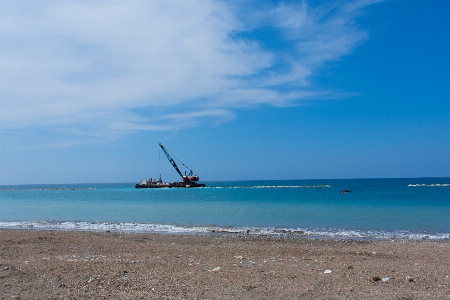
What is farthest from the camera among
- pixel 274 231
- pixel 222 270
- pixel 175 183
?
pixel 175 183

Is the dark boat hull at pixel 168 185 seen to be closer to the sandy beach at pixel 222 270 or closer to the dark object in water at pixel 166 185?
the dark object in water at pixel 166 185

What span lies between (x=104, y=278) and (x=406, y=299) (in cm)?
615

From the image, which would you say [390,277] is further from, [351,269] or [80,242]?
[80,242]

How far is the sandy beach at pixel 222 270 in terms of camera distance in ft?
22.7

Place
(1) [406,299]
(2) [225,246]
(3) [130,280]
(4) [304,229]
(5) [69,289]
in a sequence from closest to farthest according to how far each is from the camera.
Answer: (1) [406,299], (5) [69,289], (3) [130,280], (2) [225,246], (4) [304,229]

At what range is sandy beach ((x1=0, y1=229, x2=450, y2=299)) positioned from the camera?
6.93m

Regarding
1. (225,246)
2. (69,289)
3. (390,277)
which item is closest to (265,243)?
(225,246)

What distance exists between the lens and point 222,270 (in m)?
8.82

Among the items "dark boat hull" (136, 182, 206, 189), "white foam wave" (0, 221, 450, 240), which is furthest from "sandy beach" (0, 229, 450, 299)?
"dark boat hull" (136, 182, 206, 189)

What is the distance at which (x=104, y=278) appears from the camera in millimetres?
7832

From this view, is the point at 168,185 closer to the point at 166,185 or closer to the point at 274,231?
the point at 166,185

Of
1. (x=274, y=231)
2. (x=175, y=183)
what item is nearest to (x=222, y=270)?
(x=274, y=231)

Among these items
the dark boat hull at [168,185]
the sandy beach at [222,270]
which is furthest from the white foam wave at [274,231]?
the dark boat hull at [168,185]

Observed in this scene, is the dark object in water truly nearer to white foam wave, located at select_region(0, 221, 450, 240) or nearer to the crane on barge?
the crane on barge
